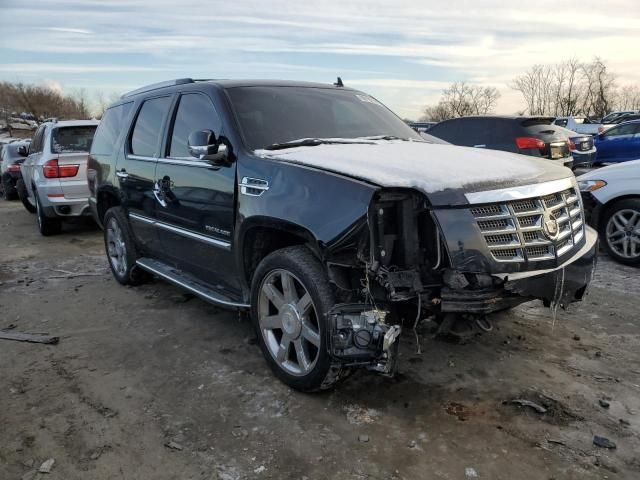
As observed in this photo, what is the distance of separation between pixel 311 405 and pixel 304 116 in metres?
2.08

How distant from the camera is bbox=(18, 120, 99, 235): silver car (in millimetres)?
8211

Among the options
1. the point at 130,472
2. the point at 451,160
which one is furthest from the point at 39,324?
the point at 451,160

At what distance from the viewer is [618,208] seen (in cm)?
591

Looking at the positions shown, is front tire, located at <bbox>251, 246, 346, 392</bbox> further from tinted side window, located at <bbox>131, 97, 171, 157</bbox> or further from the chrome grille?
tinted side window, located at <bbox>131, 97, 171, 157</bbox>

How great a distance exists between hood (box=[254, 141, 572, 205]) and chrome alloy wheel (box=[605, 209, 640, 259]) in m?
2.86

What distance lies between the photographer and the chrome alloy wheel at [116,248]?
5.60m

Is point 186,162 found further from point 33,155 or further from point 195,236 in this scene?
point 33,155

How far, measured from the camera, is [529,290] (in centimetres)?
287

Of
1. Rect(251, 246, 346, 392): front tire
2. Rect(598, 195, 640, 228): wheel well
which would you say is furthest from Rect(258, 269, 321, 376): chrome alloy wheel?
Rect(598, 195, 640, 228): wheel well

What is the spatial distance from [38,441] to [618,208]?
19.1 ft

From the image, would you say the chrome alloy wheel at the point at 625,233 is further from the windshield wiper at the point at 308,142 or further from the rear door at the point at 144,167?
the rear door at the point at 144,167

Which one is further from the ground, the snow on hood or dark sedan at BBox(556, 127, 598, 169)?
Answer: the snow on hood

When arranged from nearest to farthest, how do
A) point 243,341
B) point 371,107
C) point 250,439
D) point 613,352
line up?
point 250,439, point 613,352, point 243,341, point 371,107

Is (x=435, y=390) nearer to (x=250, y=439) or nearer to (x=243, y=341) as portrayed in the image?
(x=250, y=439)
